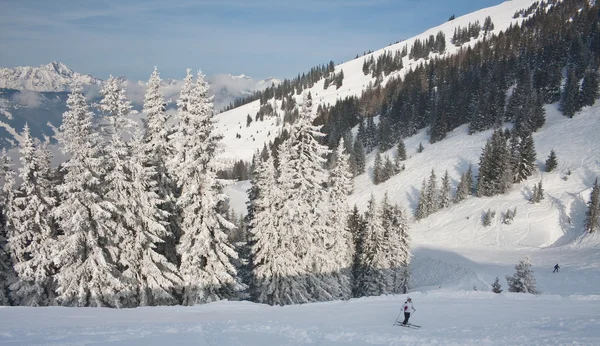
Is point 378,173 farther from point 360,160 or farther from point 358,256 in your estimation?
point 358,256

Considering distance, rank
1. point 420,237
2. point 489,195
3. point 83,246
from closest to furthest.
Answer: point 83,246 → point 420,237 → point 489,195

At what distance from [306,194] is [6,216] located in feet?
69.9

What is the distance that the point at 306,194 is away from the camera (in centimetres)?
2745

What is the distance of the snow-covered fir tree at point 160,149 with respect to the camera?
76.4 feet

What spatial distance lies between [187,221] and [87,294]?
21.8ft

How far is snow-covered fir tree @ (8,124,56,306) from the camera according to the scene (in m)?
23.3

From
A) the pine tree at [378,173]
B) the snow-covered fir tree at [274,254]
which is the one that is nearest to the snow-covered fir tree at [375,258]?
the snow-covered fir tree at [274,254]

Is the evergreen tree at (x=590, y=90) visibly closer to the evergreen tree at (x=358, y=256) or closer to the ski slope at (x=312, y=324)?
the evergreen tree at (x=358, y=256)

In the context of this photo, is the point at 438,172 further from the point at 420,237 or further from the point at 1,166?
the point at 1,166

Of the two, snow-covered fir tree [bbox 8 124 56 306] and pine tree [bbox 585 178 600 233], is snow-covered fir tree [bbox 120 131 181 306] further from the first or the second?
pine tree [bbox 585 178 600 233]

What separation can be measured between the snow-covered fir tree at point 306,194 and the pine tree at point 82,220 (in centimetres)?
1192

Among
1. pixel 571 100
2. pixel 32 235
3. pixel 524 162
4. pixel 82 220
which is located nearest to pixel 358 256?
pixel 82 220

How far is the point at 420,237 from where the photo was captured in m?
65.4

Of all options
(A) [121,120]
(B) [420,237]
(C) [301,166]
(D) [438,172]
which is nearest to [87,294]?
(A) [121,120]
